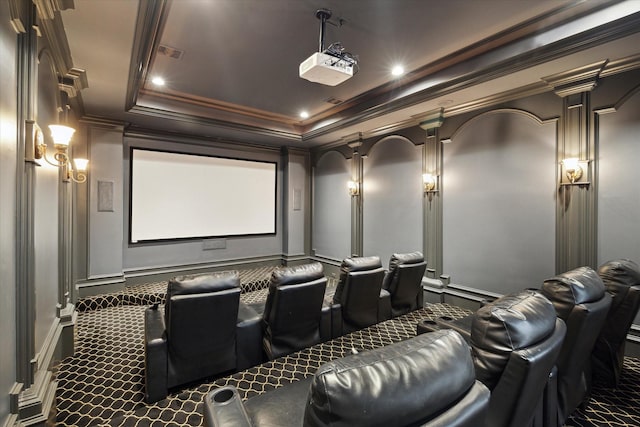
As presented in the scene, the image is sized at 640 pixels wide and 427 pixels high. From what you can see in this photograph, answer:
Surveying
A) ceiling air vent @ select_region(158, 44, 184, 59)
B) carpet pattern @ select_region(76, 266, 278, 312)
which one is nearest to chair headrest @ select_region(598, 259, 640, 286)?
carpet pattern @ select_region(76, 266, 278, 312)

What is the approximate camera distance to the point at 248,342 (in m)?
2.42

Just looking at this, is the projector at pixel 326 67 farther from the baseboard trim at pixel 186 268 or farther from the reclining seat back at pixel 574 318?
the baseboard trim at pixel 186 268

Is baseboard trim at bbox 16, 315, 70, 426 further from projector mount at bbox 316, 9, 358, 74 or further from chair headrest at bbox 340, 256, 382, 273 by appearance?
projector mount at bbox 316, 9, 358, 74

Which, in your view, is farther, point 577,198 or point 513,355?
point 577,198

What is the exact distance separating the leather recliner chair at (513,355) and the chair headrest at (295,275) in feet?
4.44

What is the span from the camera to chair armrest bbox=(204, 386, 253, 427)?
1075mm

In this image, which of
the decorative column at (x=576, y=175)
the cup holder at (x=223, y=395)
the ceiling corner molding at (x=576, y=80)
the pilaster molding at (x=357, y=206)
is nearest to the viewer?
the cup holder at (x=223, y=395)

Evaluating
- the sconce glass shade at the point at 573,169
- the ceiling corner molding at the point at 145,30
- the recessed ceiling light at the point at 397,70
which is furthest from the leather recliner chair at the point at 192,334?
the sconce glass shade at the point at 573,169

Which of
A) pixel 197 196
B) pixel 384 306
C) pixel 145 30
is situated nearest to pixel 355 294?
pixel 384 306

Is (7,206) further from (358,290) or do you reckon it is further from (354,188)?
(354,188)

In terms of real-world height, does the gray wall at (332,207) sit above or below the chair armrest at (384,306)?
above

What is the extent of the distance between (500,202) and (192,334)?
368 cm

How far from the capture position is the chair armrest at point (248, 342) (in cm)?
238

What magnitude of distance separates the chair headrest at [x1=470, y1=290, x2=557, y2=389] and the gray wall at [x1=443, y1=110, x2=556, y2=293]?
8.61ft
